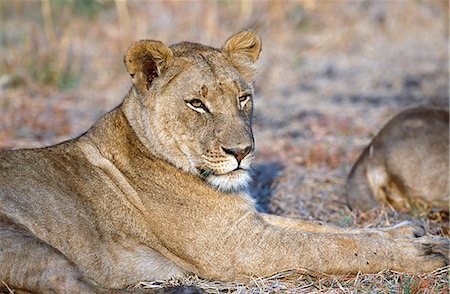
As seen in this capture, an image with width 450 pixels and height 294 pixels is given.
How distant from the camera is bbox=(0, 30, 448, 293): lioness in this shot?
4.51 m

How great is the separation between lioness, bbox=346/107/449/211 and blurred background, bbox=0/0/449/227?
32 centimetres

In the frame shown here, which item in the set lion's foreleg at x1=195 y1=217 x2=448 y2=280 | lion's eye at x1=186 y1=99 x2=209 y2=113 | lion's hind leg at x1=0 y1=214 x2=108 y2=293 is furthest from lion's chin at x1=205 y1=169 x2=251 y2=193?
lion's hind leg at x1=0 y1=214 x2=108 y2=293

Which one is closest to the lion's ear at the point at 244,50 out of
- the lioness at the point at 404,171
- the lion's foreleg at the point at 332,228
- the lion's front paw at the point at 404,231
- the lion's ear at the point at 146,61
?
the lion's ear at the point at 146,61

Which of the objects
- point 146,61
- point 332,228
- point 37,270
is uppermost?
point 146,61

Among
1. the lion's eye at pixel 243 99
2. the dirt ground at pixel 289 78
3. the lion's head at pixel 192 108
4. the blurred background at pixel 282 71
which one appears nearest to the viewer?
the lion's head at pixel 192 108

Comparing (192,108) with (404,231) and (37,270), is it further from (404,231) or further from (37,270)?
(404,231)

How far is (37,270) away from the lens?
13.1 ft

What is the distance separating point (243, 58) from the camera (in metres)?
5.20

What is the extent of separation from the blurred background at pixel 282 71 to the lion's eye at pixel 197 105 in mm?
1969

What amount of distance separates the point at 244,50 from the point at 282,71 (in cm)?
713

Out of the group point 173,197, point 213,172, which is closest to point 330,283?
point 213,172

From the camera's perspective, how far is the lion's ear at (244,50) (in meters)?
5.14

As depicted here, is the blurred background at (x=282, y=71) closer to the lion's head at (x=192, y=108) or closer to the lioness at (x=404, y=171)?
the lioness at (x=404, y=171)

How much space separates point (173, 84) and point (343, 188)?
9.77 ft
